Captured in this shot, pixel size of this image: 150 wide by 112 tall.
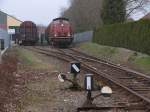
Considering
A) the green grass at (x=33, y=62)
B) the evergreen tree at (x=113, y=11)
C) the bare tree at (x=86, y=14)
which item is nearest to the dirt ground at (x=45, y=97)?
the green grass at (x=33, y=62)

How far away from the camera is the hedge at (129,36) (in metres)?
32.2

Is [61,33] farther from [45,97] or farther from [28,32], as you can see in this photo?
[45,97]

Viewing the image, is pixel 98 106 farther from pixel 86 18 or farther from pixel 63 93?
pixel 86 18

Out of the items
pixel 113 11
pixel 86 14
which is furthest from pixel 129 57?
pixel 86 14

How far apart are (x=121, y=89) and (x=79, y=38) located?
59137 mm

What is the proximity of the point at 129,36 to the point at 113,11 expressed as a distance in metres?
15.6

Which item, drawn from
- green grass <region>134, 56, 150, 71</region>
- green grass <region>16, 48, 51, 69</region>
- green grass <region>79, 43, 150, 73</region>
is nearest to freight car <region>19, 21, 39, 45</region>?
green grass <region>79, 43, 150, 73</region>

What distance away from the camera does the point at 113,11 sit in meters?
53.1

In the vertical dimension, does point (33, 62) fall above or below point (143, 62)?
below

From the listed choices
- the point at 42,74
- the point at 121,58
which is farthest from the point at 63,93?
the point at 121,58

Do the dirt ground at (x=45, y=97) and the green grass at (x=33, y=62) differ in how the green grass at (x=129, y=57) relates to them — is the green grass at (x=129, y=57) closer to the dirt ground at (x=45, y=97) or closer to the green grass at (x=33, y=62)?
the green grass at (x=33, y=62)

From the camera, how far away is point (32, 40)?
67438mm

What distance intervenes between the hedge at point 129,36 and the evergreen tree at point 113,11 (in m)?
2.63

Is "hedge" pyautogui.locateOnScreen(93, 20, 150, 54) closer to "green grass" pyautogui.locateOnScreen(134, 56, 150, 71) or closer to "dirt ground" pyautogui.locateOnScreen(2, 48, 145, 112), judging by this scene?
"green grass" pyautogui.locateOnScreen(134, 56, 150, 71)
